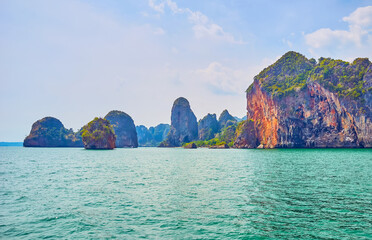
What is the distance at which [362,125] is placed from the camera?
12525 cm

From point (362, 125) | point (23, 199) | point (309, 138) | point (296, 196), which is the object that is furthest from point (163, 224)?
point (309, 138)

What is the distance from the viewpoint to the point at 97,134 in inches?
6235

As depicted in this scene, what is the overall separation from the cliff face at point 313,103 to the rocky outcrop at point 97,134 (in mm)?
97858

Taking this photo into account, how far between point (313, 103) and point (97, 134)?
440 ft

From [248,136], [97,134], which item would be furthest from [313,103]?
[97,134]

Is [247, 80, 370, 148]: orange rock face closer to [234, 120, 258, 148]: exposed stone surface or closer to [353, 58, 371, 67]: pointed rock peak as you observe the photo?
[234, 120, 258, 148]: exposed stone surface

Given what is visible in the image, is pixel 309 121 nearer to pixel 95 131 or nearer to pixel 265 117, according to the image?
pixel 265 117

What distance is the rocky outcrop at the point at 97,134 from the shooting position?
157875 mm

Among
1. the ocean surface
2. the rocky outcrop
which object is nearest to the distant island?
the rocky outcrop

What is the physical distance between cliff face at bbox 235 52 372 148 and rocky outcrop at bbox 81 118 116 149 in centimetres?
9786

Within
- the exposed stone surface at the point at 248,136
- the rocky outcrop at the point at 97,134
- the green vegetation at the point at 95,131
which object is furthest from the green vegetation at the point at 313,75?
the green vegetation at the point at 95,131

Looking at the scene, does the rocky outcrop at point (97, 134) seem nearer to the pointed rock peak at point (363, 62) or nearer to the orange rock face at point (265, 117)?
the orange rock face at point (265, 117)

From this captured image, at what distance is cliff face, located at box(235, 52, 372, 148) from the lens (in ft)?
420

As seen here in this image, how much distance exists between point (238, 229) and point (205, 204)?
556 cm
